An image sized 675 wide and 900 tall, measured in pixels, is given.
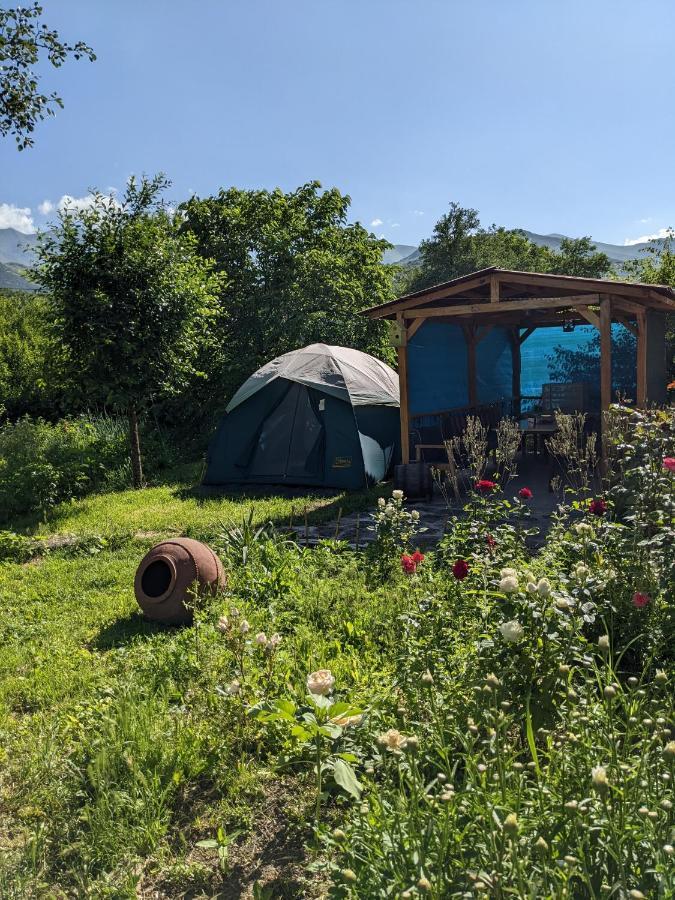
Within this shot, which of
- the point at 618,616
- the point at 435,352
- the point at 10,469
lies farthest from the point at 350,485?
the point at 618,616

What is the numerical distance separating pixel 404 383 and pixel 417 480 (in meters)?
1.44

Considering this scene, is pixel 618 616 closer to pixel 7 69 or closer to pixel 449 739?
pixel 449 739

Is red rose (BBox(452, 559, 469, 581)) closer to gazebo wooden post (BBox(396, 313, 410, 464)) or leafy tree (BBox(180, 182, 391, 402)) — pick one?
gazebo wooden post (BBox(396, 313, 410, 464))

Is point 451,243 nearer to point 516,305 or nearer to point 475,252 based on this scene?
point 475,252

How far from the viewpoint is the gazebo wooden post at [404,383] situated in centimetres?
989

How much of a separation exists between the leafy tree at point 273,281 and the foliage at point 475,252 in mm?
16715

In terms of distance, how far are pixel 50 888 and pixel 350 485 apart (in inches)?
314

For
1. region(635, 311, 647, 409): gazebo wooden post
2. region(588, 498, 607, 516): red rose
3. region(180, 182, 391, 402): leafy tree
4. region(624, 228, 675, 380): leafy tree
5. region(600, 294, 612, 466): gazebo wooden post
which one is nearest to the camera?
region(588, 498, 607, 516): red rose

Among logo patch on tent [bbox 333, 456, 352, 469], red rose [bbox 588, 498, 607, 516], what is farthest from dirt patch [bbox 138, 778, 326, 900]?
logo patch on tent [bbox 333, 456, 352, 469]

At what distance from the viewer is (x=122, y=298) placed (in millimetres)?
10570

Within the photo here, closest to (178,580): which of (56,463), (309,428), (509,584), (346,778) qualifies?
(346,778)

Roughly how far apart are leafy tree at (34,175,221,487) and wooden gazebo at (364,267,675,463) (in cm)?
322

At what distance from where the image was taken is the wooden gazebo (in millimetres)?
8797

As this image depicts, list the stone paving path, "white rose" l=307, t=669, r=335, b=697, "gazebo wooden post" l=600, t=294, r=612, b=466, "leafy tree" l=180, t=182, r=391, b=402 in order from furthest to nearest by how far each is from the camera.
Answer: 1. "leafy tree" l=180, t=182, r=391, b=402
2. "gazebo wooden post" l=600, t=294, r=612, b=466
3. the stone paving path
4. "white rose" l=307, t=669, r=335, b=697
